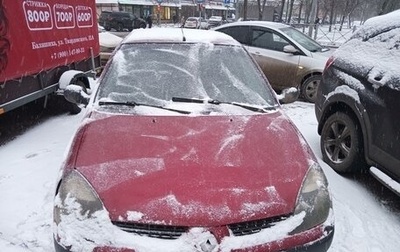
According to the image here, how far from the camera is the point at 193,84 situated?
10.8ft

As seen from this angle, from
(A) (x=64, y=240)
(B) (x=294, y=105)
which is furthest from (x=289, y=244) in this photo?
(B) (x=294, y=105)

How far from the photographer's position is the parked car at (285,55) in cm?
790

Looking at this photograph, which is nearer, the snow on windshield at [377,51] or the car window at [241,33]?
the snow on windshield at [377,51]

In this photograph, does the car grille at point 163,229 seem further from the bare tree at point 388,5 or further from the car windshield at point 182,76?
the bare tree at point 388,5

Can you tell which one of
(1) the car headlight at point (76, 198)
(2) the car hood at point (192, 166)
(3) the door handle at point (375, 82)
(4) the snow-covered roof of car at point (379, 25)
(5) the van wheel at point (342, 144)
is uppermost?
(4) the snow-covered roof of car at point (379, 25)

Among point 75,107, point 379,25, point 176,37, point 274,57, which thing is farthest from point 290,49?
point 176,37

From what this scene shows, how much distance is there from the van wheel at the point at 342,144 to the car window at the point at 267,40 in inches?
158

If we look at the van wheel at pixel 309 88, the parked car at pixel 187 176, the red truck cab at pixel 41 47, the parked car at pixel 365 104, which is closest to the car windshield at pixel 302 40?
the van wheel at pixel 309 88

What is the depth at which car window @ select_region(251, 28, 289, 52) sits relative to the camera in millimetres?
8313

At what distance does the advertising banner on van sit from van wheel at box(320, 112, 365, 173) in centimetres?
415

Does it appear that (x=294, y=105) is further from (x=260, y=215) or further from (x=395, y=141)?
(x=260, y=215)

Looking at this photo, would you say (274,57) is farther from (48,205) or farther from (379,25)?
(48,205)

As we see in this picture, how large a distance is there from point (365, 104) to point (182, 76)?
6.59 feet

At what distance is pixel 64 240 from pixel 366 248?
238cm
